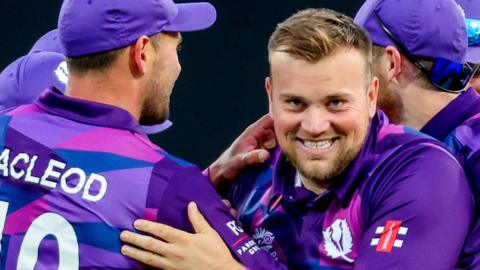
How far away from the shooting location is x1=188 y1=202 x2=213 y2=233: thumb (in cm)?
283

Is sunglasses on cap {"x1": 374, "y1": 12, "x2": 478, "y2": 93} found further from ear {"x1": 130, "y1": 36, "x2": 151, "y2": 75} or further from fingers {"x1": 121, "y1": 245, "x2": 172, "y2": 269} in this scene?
fingers {"x1": 121, "y1": 245, "x2": 172, "y2": 269}

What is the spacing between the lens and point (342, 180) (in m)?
2.91

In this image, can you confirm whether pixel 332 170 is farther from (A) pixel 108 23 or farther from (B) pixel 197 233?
(A) pixel 108 23

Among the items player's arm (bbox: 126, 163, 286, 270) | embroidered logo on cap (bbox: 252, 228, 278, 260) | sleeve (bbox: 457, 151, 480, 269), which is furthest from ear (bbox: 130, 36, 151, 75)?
sleeve (bbox: 457, 151, 480, 269)

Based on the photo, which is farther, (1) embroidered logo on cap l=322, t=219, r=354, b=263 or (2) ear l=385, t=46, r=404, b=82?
(2) ear l=385, t=46, r=404, b=82

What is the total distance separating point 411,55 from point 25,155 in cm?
Answer: 115

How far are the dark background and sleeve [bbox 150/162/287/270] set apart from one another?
9.45ft

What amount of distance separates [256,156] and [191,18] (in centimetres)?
44

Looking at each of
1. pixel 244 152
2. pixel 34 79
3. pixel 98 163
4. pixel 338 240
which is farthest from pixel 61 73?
pixel 338 240

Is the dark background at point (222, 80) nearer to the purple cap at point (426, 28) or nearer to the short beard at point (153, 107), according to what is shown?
the purple cap at point (426, 28)

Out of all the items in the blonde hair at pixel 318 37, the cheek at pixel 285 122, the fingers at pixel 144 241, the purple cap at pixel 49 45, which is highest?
the blonde hair at pixel 318 37

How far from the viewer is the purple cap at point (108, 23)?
119 inches

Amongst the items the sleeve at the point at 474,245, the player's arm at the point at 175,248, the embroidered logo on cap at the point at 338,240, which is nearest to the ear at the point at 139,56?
the player's arm at the point at 175,248

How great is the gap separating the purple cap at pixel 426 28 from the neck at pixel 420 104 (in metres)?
0.10
